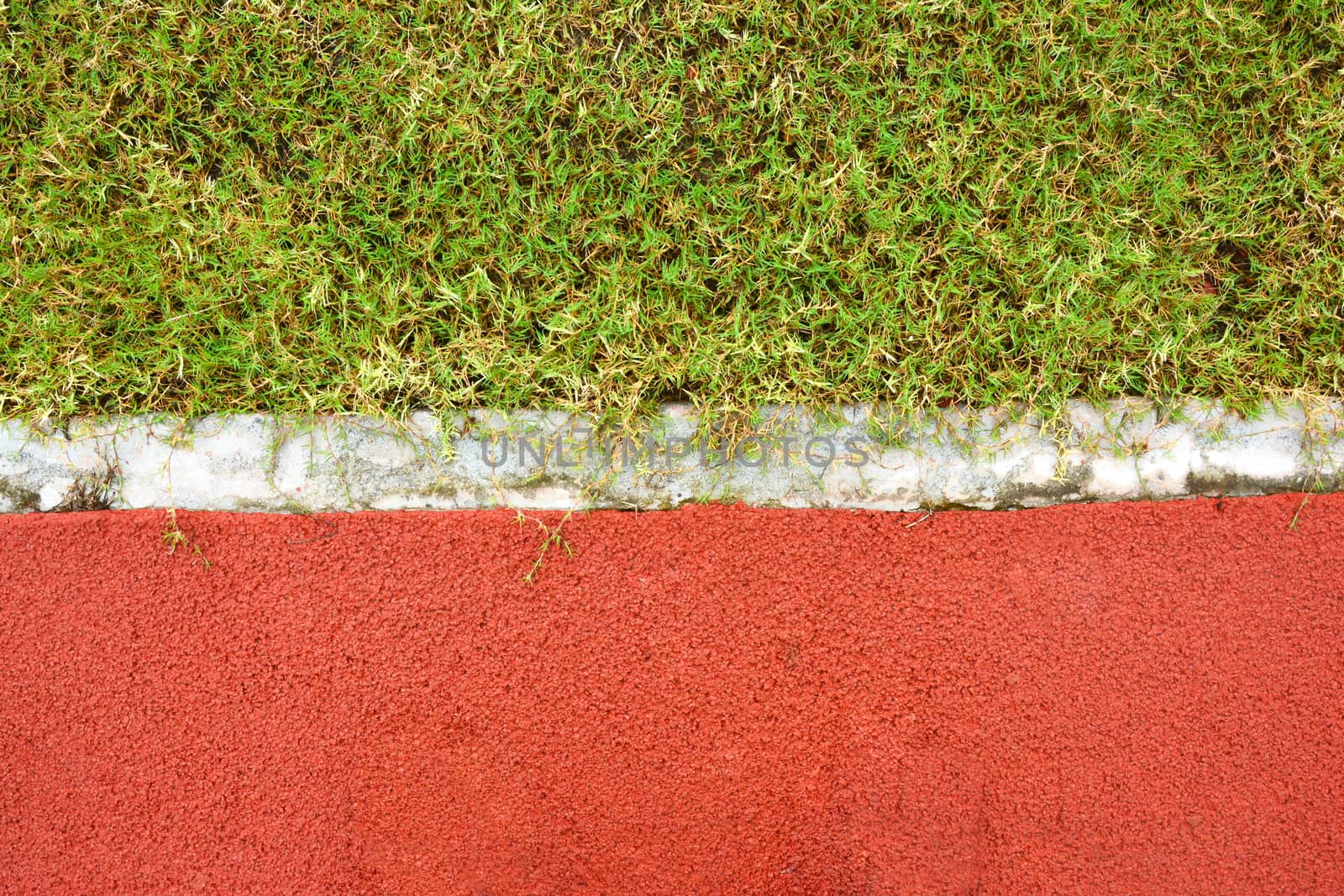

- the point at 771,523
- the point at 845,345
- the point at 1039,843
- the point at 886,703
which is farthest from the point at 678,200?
the point at 1039,843

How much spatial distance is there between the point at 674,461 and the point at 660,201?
0.70 meters

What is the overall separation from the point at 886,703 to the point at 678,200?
4.60 ft

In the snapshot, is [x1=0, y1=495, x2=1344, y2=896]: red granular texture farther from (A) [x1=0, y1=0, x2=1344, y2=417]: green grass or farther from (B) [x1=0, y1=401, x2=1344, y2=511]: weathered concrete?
(A) [x1=0, y1=0, x2=1344, y2=417]: green grass

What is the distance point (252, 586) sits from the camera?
6.00 feet

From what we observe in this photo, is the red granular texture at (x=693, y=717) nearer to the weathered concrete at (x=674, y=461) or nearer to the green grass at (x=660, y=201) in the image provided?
the weathered concrete at (x=674, y=461)

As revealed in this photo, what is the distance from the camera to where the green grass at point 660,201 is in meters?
1.91

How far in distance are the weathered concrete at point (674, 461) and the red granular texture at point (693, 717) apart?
12 centimetres

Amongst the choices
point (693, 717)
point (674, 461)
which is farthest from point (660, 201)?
point (693, 717)

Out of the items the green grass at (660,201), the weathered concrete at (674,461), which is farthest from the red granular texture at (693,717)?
the green grass at (660,201)

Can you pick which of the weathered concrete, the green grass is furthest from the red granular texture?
the green grass

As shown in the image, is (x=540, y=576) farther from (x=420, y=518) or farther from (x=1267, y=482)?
(x=1267, y=482)

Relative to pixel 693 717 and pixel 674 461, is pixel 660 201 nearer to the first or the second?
pixel 674 461

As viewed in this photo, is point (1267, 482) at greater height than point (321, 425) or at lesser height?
lesser

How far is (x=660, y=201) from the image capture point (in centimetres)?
194
